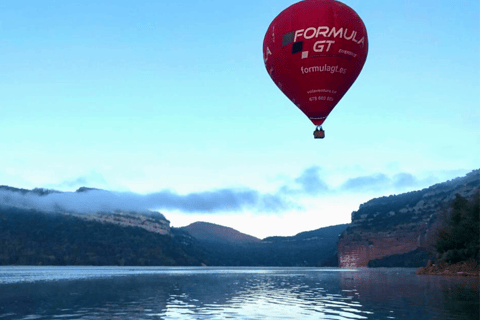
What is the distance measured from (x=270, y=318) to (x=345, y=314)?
5080 millimetres

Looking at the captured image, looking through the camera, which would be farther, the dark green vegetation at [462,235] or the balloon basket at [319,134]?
the dark green vegetation at [462,235]

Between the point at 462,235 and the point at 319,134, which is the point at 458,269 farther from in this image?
the point at 319,134

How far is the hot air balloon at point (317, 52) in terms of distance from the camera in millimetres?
38844

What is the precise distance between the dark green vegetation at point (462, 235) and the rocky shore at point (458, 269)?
3.89 feet

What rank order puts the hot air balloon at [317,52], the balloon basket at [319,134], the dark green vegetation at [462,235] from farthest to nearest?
the dark green vegetation at [462,235] → the hot air balloon at [317,52] → the balloon basket at [319,134]

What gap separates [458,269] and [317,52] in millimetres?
68409

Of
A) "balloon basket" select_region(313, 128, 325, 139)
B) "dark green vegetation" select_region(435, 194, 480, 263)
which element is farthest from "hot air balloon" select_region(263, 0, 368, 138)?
"dark green vegetation" select_region(435, 194, 480, 263)

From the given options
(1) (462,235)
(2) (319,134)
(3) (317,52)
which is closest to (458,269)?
(1) (462,235)

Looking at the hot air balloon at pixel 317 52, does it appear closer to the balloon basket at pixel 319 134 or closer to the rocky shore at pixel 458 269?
the balloon basket at pixel 319 134

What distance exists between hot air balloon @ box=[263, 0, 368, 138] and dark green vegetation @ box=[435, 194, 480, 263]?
6067cm

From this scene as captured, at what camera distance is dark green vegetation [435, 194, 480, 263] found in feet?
298

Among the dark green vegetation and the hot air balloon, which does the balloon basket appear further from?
the dark green vegetation

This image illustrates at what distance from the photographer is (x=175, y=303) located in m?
43.6

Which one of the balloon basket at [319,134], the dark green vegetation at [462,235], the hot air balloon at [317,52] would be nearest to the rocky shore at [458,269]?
the dark green vegetation at [462,235]
